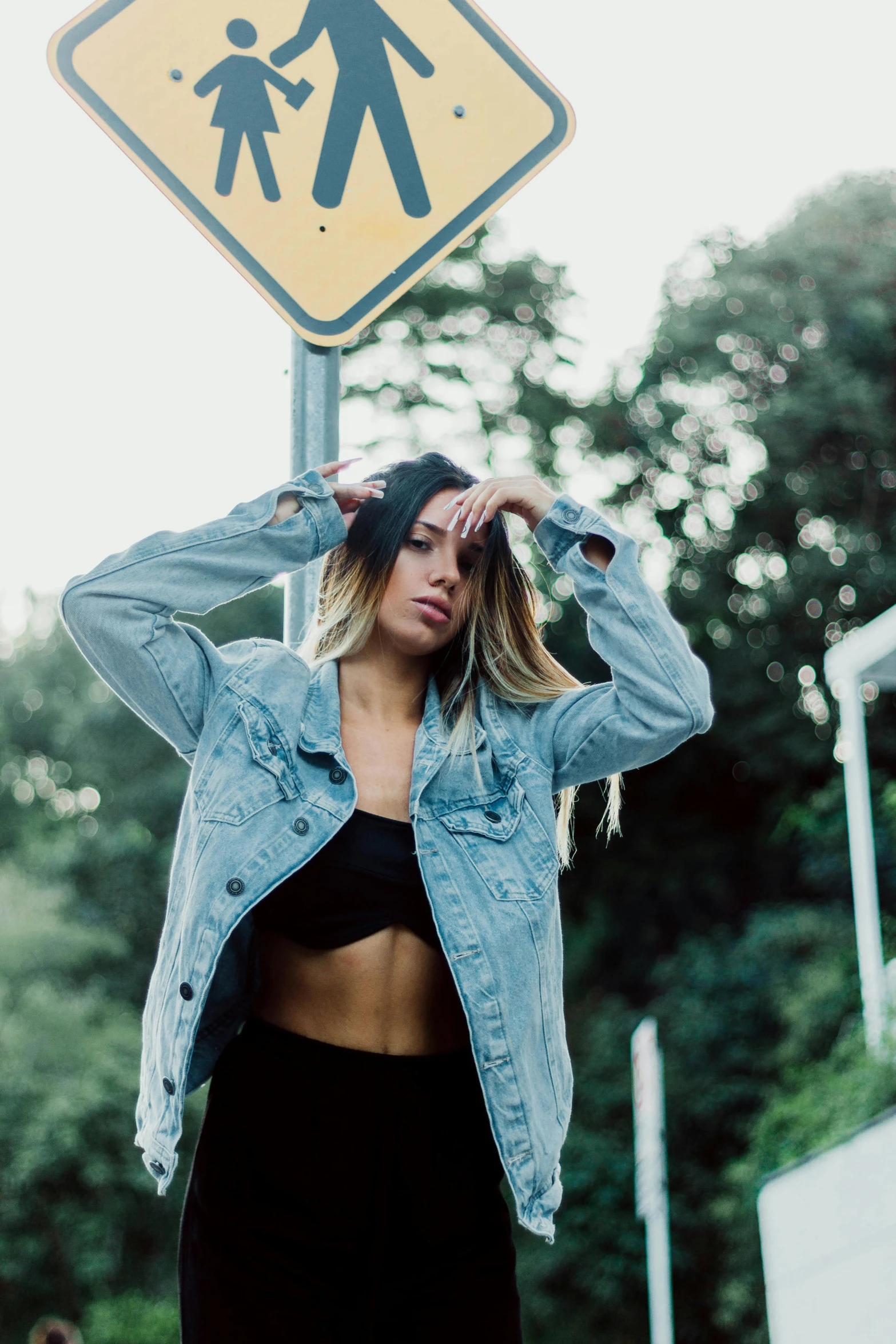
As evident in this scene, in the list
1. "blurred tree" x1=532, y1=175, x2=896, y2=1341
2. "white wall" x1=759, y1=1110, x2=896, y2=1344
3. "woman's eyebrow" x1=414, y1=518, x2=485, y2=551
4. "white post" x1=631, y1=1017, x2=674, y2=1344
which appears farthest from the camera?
"blurred tree" x1=532, y1=175, x2=896, y2=1341

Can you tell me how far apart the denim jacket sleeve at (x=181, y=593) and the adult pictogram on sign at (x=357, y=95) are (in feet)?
1.32

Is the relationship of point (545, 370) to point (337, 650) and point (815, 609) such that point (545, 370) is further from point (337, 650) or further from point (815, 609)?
point (337, 650)

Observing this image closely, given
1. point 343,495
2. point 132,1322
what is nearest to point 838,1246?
point 343,495

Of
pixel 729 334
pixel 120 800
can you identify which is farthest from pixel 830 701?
pixel 120 800

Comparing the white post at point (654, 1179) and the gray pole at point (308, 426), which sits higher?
the gray pole at point (308, 426)

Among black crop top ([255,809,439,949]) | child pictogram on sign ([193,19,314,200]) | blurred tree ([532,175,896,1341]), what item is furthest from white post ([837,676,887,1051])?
child pictogram on sign ([193,19,314,200])

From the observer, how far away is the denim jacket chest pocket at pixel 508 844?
1782 millimetres

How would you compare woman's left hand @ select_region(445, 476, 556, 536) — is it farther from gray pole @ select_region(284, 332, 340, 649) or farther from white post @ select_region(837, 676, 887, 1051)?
white post @ select_region(837, 676, 887, 1051)

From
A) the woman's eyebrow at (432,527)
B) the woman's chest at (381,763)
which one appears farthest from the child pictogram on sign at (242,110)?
the woman's chest at (381,763)

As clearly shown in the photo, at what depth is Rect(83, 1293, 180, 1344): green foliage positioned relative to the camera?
1382 centimetres

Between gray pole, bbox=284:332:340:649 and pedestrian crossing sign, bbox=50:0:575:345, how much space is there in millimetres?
43

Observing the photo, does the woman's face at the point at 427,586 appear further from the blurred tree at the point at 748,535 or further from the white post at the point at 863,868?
the blurred tree at the point at 748,535

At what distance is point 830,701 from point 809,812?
1.47m

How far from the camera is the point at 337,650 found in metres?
2.01
